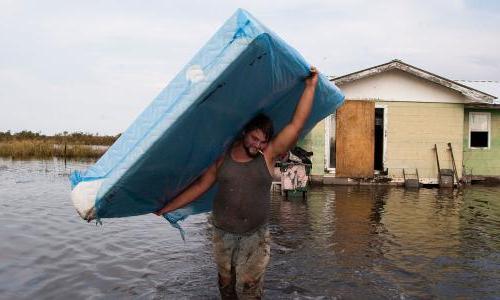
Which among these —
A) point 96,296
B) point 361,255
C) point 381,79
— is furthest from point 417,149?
point 96,296

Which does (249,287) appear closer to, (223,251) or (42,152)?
(223,251)

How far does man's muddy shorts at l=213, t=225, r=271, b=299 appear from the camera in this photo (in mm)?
3793

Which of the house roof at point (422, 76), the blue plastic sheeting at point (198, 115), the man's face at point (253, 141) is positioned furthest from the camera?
the house roof at point (422, 76)

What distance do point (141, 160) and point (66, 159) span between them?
27.7 meters

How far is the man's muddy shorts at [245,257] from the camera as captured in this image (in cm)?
379

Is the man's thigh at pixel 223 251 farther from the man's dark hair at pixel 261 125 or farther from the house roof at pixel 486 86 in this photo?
the house roof at pixel 486 86

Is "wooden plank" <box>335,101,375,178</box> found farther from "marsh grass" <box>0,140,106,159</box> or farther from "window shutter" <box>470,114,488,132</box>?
"marsh grass" <box>0,140,106,159</box>

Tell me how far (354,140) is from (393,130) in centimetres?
142

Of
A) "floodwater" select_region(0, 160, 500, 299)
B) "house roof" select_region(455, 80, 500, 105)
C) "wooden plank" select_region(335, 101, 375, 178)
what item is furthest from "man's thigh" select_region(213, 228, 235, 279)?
"house roof" select_region(455, 80, 500, 105)

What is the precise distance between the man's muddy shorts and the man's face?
62 cm

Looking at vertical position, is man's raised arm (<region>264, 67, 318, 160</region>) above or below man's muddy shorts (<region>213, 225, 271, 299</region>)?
above

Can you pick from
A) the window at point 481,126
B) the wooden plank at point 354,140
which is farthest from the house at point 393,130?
the window at point 481,126

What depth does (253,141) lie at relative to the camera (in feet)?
12.2

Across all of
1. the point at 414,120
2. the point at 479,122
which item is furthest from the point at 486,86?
the point at 414,120
